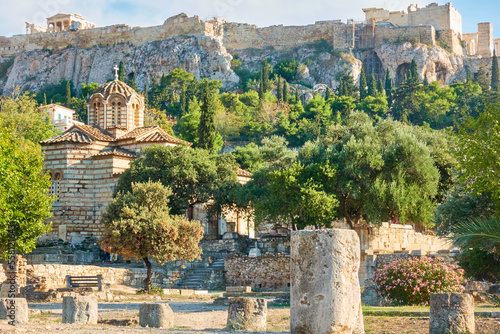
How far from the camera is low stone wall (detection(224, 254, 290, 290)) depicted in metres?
26.4

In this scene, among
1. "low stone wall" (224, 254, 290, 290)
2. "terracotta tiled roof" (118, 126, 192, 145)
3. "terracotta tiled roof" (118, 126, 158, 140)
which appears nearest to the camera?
"low stone wall" (224, 254, 290, 290)

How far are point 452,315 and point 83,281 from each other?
14.4 m

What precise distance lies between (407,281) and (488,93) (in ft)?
186

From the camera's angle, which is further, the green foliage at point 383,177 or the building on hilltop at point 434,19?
the building on hilltop at point 434,19

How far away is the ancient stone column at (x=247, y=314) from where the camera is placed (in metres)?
13.4

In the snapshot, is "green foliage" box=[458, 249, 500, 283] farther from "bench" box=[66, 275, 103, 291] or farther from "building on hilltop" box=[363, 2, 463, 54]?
"building on hilltop" box=[363, 2, 463, 54]

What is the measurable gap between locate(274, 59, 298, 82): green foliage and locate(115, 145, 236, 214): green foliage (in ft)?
196

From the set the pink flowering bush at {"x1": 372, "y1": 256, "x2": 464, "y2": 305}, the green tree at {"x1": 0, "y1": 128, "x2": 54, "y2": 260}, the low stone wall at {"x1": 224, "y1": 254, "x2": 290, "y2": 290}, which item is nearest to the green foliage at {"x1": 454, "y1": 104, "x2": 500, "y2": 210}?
the pink flowering bush at {"x1": 372, "y1": 256, "x2": 464, "y2": 305}

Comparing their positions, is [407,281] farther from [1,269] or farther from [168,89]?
[168,89]

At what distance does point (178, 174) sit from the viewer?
1200 inches

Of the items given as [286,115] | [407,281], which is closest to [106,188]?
[407,281]

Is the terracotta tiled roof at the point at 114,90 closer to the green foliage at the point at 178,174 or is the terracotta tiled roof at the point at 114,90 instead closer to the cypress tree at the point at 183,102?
the green foliage at the point at 178,174

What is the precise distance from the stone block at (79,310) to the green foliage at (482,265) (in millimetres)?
11140

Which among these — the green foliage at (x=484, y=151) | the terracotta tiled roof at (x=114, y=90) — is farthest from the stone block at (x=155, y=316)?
the terracotta tiled roof at (x=114, y=90)
